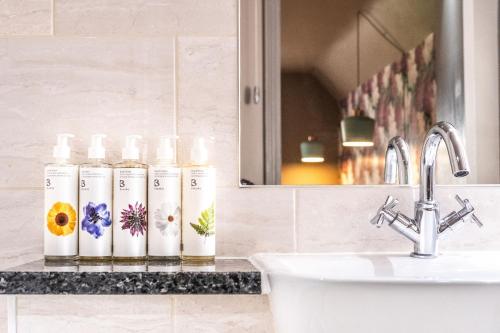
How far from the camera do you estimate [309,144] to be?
3.70ft

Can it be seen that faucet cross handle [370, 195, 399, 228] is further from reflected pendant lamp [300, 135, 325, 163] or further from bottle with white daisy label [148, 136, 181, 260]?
bottle with white daisy label [148, 136, 181, 260]

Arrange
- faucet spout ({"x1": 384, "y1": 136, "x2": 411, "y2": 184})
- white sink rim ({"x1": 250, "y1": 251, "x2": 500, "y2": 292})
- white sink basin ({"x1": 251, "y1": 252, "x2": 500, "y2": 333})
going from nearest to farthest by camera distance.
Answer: white sink basin ({"x1": 251, "y1": 252, "x2": 500, "y2": 333}) < white sink rim ({"x1": 250, "y1": 251, "x2": 500, "y2": 292}) < faucet spout ({"x1": 384, "y1": 136, "x2": 411, "y2": 184})

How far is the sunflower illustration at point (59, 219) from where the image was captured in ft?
3.31

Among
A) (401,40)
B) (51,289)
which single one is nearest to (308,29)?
(401,40)

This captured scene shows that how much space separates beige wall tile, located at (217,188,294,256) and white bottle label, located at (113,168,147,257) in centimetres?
16

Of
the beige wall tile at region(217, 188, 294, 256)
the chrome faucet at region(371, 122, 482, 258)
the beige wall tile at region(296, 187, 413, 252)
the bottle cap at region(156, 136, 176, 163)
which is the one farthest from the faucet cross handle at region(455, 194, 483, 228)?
the bottle cap at region(156, 136, 176, 163)

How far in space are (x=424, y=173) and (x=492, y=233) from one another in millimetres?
205

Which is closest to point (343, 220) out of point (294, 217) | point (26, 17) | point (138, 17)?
point (294, 217)

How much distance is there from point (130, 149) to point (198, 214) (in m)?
0.17

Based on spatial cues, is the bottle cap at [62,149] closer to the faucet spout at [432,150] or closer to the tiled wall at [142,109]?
the tiled wall at [142,109]

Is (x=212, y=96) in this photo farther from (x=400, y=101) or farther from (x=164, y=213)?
(x=400, y=101)

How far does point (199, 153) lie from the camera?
1030mm

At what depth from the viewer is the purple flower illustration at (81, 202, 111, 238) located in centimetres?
101

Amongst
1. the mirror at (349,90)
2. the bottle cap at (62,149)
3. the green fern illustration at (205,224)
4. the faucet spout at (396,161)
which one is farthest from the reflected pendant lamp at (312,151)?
the bottle cap at (62,149)
